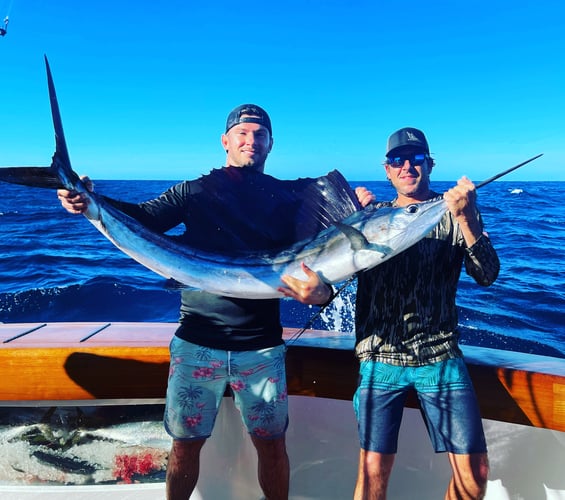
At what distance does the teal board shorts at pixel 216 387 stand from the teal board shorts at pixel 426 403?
37 cm

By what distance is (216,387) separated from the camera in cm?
192

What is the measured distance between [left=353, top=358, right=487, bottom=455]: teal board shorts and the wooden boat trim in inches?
7.0

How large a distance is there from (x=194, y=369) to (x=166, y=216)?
0.71 metres

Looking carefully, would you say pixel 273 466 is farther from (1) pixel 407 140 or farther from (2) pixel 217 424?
(1) pixel 407 140

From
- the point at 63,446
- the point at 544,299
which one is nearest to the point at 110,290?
the point at 63,446

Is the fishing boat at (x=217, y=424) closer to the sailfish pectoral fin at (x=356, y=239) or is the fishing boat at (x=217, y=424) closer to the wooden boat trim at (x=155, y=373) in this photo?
the wooden boat trim at (x=155, y=373)

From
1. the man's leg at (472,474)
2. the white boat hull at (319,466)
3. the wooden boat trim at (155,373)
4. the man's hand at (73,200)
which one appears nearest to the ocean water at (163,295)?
the white boat hull at (319,466)

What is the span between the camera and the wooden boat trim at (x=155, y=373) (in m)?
1.85

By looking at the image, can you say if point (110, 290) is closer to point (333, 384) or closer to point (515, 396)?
point (333, 384)

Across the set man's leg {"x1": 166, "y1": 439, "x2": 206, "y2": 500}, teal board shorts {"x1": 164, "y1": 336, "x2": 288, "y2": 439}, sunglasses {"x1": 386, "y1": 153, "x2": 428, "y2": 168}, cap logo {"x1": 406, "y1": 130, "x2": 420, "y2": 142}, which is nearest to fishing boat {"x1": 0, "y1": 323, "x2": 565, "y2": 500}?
teal board shorts {"x1": 164, "y1": 336, "x2": 288, "y2": 439}

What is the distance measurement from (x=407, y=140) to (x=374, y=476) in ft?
4.71

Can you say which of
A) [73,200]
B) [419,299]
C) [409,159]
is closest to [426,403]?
[419,299]

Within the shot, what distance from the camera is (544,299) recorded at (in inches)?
253

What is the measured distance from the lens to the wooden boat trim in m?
1.85
